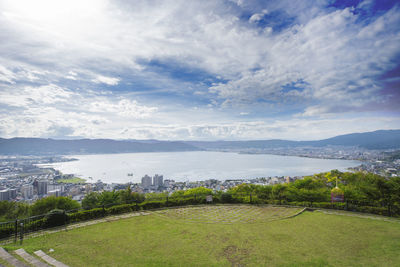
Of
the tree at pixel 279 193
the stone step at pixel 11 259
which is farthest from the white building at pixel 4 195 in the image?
the tree at pixel 279 193

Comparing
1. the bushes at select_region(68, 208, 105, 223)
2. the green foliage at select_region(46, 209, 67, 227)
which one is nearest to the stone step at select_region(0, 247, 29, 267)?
the green foliage at select_region(46, 209, 67, 227)

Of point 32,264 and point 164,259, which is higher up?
point 32,264

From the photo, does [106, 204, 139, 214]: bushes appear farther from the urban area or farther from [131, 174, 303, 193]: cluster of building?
[131, 174, 303, 193]: cluster of building

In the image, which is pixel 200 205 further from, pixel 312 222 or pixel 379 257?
pixel 379 257

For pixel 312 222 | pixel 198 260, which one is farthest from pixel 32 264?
pixel 312 222

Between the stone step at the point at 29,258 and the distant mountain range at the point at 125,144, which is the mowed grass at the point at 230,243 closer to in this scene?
the stone step at the point at 29,258

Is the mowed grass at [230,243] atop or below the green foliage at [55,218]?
below
